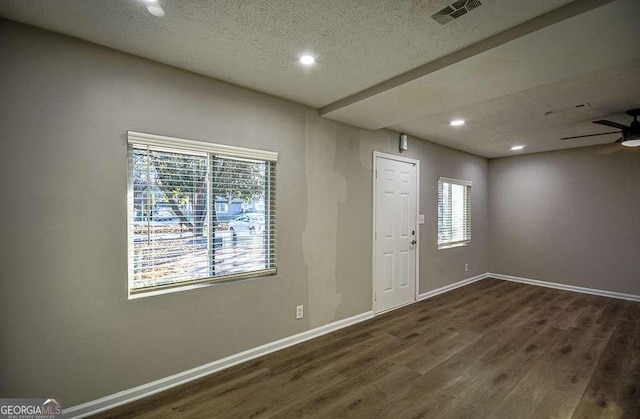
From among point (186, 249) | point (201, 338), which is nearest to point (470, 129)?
point (186, 249)

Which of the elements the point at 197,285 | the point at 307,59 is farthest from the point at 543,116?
the point at 197,285

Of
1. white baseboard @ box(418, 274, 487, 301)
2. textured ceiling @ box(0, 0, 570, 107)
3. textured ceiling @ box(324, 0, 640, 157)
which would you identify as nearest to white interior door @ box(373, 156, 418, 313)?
white baseboard @ box(418, 274, 487, 301)

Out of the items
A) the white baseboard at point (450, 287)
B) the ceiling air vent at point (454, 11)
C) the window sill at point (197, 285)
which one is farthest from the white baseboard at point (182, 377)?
the ceiling air vent at point (454, 11)

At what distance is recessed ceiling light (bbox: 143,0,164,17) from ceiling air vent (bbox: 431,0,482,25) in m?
1.56

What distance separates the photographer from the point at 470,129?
13.0 feet

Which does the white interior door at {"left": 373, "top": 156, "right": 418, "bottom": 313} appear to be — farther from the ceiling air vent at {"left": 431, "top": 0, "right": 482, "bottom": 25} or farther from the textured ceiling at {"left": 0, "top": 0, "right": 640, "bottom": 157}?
the ceiling air vent at {"left": 431, "top": 0, "right": 482, "bottom": 25}

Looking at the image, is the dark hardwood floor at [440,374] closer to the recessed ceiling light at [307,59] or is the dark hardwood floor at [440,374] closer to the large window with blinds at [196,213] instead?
the large window with blinds at [196,213]

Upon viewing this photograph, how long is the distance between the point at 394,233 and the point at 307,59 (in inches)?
108

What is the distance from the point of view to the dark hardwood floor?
2074mm

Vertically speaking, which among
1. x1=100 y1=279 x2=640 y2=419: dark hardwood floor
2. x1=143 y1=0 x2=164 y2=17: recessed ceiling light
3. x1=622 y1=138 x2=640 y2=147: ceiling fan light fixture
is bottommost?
x1=100 y1=279 x2=640 y2=419: dark hardwood floor

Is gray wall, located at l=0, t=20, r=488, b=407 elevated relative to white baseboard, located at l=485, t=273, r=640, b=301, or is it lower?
elevated

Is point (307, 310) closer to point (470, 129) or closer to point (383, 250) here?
point (383, 250)

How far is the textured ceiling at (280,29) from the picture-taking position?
1623mm

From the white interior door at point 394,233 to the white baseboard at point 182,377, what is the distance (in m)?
1.05
